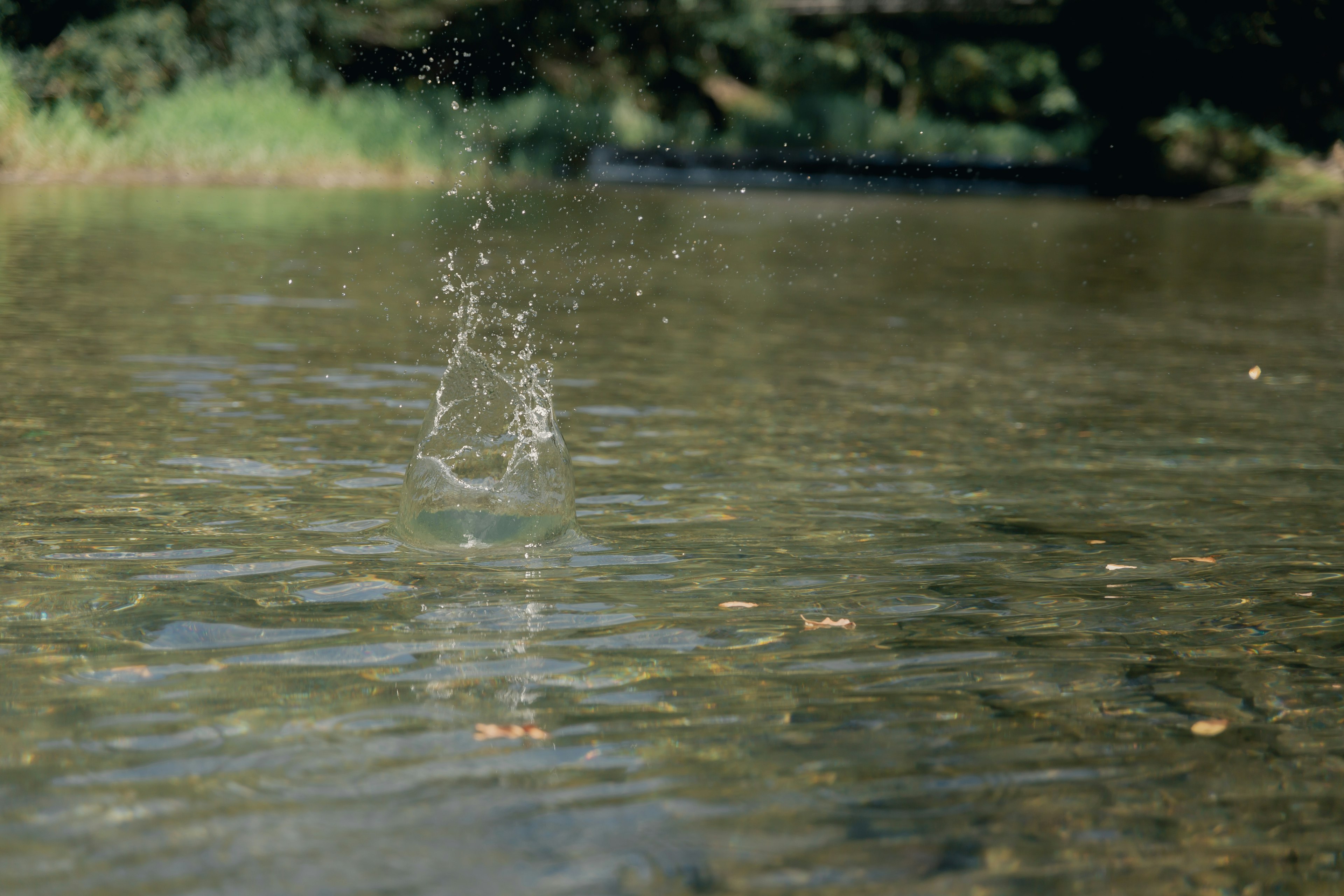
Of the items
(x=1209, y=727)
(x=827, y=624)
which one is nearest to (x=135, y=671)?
(x=827, y=624)

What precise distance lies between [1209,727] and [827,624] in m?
1.29

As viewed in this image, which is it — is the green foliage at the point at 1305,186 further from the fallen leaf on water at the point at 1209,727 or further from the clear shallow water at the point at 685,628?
the fallen leaf on water at the point at 1209,727

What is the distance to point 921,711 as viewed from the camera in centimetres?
421

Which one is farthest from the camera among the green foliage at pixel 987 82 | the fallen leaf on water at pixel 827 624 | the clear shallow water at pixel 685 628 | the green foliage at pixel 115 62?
the green foliage at pixel 987 82

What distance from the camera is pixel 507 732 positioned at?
12.9 feet

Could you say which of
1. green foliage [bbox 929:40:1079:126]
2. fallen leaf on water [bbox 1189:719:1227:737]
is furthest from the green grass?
fallen leaf on water [bbox 1189:719:1227:737]

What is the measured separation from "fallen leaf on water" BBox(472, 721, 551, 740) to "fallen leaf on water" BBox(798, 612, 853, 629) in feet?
4.28

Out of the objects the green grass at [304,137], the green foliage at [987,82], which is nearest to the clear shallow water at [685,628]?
the green grass at [304,137]

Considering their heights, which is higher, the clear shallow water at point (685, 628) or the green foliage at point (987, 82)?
the green foliage at point (987, 82)

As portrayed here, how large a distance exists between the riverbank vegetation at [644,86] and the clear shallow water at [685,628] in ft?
60.4

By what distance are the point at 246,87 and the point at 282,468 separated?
25767mm

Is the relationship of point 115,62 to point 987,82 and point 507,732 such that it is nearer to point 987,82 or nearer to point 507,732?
point 987,82

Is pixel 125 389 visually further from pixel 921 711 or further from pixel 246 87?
pixel 246 87

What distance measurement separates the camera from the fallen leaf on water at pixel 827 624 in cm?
501
